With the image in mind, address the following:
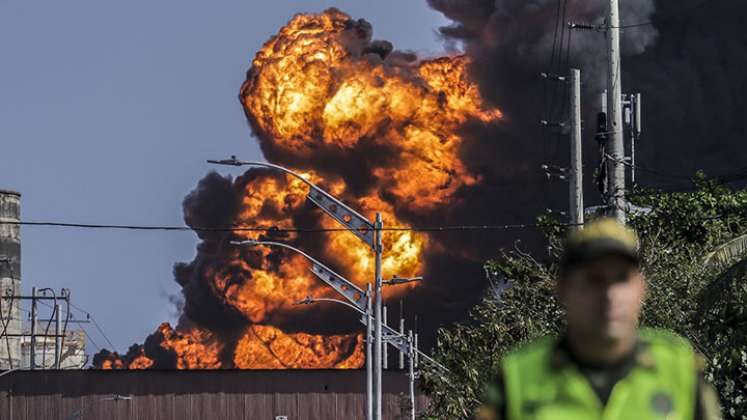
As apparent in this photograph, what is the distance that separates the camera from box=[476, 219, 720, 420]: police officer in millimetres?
3166

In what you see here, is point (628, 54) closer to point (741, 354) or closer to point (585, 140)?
point (585, 140)

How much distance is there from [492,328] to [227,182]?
99186 millimetres

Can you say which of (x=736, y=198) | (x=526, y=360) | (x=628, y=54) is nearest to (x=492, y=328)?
(x=736, y=198)

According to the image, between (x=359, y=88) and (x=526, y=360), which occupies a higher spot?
(x=359, y=88)

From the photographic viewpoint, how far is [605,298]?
316 centimetres

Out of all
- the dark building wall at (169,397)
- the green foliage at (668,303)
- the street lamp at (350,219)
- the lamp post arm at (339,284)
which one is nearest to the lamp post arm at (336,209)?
the street lamp at (350,219)

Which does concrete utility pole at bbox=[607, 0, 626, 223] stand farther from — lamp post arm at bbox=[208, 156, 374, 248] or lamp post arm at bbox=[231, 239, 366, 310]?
lamp post arm at bbox=[231, 239, 366, 310]

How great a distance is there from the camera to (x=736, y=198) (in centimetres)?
4822

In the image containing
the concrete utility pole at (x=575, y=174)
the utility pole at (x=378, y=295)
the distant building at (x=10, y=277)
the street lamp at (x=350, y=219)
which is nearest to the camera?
the street lamp at (x=350, y=219)

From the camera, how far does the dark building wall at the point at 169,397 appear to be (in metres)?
81.9

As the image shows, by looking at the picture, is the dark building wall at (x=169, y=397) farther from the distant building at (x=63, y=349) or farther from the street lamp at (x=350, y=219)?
the street lamp at (x=350, y=219)

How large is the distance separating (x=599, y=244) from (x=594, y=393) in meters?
0.32

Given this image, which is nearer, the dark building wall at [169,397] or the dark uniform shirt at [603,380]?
the dark uniform shirt at [603,380]

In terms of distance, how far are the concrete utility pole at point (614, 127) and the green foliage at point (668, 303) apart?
1221 mm
